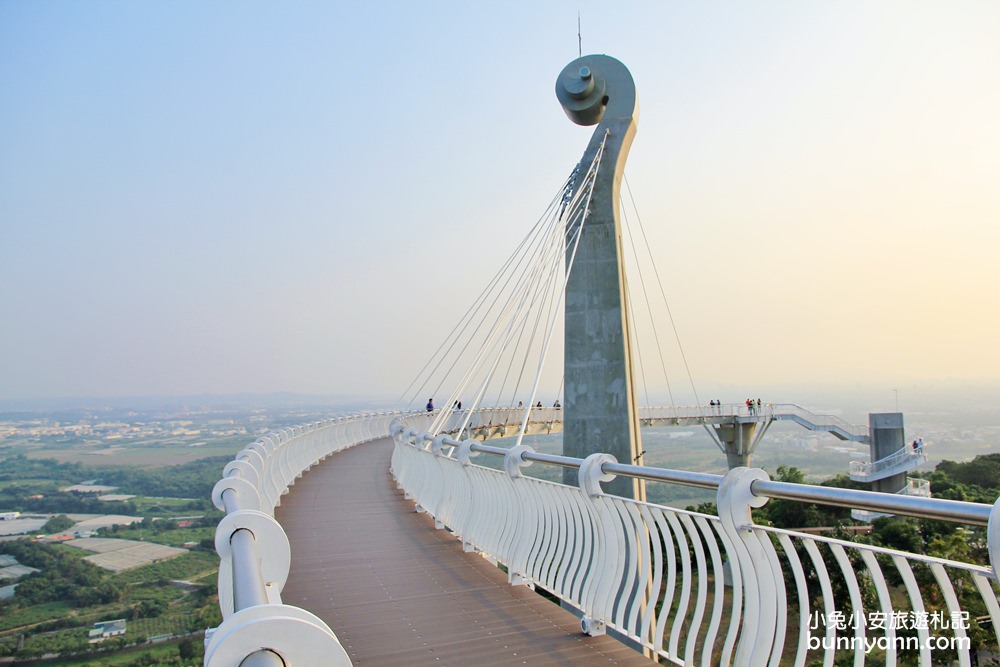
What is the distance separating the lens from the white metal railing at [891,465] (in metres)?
41.3

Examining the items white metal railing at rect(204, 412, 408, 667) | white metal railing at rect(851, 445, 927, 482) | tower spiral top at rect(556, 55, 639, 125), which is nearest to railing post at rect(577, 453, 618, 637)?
white metal railing at rect(204, 412, 408, 667)

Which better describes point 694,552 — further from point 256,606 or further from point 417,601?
point 256,606

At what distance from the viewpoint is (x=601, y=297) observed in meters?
19.6

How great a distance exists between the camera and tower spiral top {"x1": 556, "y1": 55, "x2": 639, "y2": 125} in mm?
20422

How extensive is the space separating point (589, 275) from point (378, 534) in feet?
39.1

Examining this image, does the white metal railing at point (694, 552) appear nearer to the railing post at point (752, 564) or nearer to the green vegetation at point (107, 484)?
the railing post at point (752, 564)

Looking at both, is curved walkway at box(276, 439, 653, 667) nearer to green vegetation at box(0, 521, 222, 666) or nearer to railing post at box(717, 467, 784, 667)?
railing post at box(717, 467, 784, 667)

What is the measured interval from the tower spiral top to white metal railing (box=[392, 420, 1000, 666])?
14.3 metres

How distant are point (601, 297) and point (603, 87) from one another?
6.27 metres

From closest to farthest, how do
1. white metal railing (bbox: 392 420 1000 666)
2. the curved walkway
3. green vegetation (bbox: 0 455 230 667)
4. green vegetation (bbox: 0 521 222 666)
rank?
white metal railing (bbox: 392 420 1000 666), the curved walkway, green vegetation (bbox: 0 521 222 666), green vegetation (bbox: 0 455 230 667)

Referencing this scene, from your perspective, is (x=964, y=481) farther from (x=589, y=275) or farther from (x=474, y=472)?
(x=474, y=472)

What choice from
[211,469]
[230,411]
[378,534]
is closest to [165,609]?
[378,534]

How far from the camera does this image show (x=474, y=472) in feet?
26.5

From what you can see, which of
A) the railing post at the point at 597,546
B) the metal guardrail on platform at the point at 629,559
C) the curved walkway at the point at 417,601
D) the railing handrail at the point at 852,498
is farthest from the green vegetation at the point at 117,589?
the railing handrail at the point at 852,498
